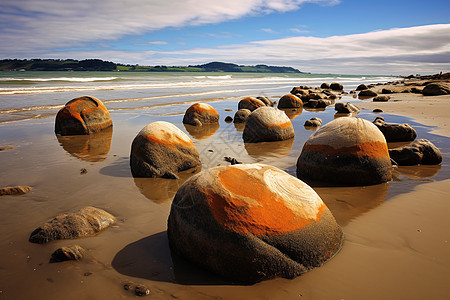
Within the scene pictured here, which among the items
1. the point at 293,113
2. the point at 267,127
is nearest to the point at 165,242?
the point at 267,127

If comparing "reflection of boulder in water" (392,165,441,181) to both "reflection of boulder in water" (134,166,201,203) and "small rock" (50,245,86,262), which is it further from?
"small rock" (50,245,86,262)

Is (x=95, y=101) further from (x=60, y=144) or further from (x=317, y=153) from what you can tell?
(x=317, y=153)

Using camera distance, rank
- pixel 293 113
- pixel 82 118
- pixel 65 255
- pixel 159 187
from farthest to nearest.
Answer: pixel 293 113 → pixel 82 118 → pixel 159 187 → pixel 65 255

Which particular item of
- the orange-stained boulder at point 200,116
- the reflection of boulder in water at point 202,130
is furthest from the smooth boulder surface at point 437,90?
the reflection of boulder in water at point 202,130

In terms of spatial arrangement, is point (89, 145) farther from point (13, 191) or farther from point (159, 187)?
point (159, 187)

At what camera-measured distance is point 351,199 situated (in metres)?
4.91

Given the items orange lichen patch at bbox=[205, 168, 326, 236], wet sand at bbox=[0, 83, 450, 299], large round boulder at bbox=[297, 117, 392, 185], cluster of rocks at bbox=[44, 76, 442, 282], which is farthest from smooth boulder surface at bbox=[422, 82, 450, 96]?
orange lichen patch at bbox=[205, 168, 326, 236]

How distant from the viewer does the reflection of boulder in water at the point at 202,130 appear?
412 inches

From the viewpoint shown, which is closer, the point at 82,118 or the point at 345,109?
the point at 82,118

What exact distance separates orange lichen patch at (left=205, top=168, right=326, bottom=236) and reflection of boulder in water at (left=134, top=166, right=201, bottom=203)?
2254 mm

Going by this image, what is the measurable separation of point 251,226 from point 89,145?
7696 millimetres

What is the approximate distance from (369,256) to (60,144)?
29.1 feet

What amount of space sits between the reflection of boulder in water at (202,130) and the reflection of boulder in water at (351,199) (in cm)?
571

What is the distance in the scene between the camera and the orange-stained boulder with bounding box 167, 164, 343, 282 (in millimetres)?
2922
